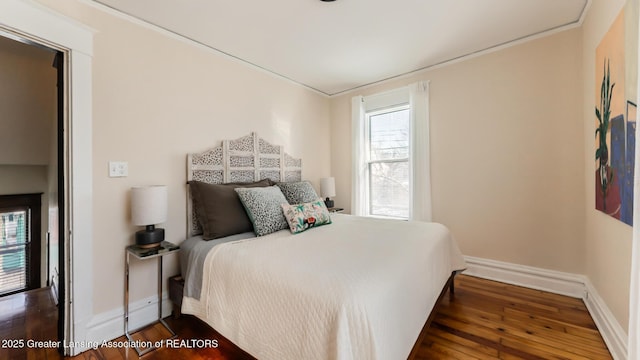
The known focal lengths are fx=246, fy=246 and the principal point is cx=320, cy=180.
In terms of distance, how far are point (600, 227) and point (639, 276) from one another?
1397 mm

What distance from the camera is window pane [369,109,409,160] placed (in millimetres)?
3367

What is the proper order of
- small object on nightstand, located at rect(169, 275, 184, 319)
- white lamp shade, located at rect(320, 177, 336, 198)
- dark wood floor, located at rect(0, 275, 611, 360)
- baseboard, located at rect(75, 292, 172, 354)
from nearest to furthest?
1. dark wood floor, located at rect(0, 275, 611, 360)
2. baseboard, located at rect(75, 292, 172, 354)
3. small object on nightstand, located at rect(169, 275, 184, 319)
4. white lamp shade, located at rect(320, 177, 336, 198)

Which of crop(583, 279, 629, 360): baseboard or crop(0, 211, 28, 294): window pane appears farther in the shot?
crop(0, 211, 28, 294): window pane

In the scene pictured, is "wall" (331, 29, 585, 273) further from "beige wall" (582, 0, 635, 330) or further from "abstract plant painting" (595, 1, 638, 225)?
"abstract plant painting" (595, 1, 638, 225)

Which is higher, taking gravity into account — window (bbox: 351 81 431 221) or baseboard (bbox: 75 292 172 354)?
window (bbox: 351 81 431 221)

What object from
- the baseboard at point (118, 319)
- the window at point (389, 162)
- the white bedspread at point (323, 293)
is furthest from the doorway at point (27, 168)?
the window at point (389, 162)

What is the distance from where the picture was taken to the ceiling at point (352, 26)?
6.23 ft

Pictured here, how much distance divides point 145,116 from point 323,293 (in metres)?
1.99

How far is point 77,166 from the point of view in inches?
65.0

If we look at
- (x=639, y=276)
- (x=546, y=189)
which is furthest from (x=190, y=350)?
(x=546, y=189)

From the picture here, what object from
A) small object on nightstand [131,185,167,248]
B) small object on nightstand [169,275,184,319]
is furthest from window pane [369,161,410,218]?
small object on nightstand [131,185,167,248]

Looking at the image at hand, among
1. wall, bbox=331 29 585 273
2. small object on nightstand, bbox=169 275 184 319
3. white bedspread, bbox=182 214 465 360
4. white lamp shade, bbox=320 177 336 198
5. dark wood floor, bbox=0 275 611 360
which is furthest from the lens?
white lamp shade, bbox=320 177 336 198

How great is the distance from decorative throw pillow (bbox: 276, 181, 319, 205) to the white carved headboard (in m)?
0.34

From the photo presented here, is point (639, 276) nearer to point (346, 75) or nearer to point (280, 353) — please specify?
point (280, 353)
